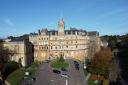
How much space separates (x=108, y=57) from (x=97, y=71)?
26.2 feet

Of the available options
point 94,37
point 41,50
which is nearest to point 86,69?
point 41,50

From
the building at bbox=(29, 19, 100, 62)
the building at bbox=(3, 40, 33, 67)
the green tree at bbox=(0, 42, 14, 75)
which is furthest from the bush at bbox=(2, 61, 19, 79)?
the building at bbox=(29, 19, 100, 62)

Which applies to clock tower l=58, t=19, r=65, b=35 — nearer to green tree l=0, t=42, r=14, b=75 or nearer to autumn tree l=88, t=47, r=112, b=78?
green tree l=0, t=42, r=14, b=75

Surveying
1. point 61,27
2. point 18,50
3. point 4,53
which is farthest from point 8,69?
point 61,27

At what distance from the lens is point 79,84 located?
50062 mm

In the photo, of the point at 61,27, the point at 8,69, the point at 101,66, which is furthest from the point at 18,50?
the point at 101,66

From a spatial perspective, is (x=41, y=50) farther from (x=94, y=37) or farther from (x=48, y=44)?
(x=94, y=37)

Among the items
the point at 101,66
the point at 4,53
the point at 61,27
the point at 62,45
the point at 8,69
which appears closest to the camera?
the point at 101,66

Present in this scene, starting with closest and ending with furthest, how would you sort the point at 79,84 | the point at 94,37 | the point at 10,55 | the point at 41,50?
the point at 79,84 < the point at 10,55 < the point at 41,50 < the point at 94,37

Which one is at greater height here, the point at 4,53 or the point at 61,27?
the point at 61,27

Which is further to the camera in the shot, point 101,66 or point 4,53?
point 4,53

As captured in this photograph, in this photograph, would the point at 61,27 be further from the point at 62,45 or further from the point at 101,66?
the point at 101,66

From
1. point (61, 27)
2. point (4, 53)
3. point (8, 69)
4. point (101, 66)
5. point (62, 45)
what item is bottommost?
point (8, 69)

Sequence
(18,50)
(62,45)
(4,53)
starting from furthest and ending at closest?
(62,45) < (18,50) < (4,53)
